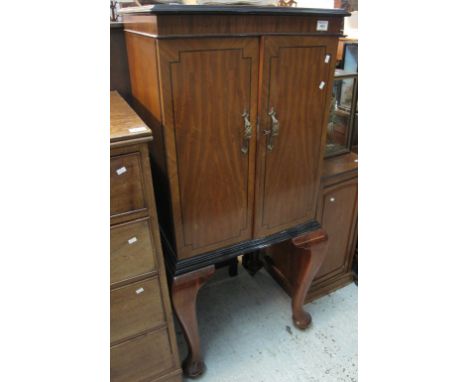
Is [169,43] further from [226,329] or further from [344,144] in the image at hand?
[226,329]

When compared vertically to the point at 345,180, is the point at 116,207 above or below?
above

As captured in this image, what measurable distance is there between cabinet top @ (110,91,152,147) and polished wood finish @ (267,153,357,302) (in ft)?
2.78

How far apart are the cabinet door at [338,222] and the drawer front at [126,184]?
0.86 m

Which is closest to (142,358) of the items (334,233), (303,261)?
(303,261)

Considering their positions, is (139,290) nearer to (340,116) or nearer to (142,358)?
(142,358)

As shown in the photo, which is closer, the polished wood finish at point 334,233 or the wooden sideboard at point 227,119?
the wooden sideboard at point 227,119

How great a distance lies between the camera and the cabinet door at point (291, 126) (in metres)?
0.97

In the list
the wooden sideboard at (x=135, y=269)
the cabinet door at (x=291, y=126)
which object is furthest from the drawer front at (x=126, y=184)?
the cabinet door at (x=291, y=126)

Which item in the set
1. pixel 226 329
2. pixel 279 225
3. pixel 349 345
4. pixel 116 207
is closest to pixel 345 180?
pixel 279 225

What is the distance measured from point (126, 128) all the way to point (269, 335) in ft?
4.03

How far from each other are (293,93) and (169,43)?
414 millimetres

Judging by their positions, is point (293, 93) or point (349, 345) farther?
point (349, 345)

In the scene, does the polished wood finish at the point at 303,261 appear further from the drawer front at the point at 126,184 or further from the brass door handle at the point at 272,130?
the drawer front at the point at 126,184
